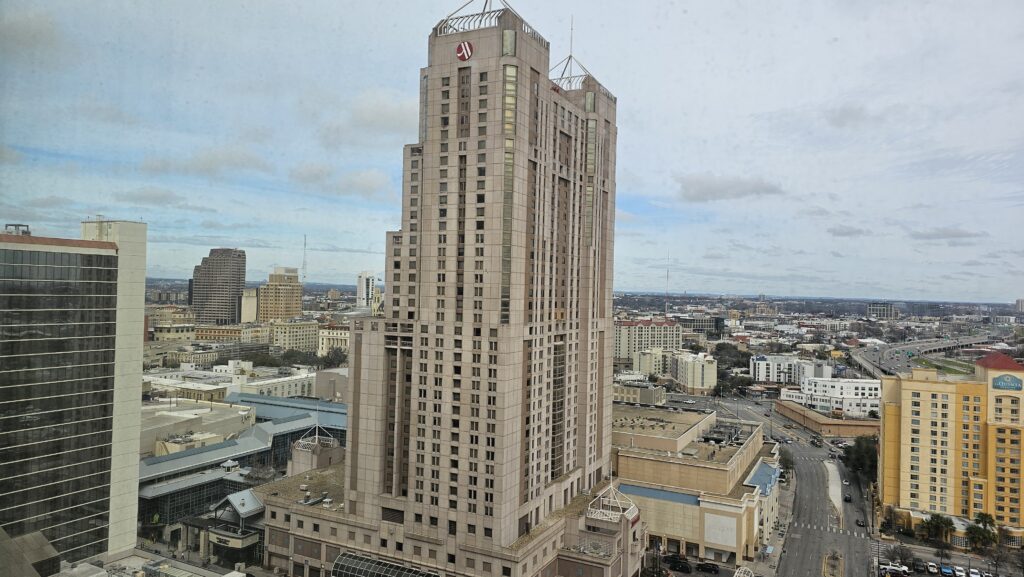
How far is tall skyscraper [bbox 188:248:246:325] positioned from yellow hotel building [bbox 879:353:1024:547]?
41.7 feet

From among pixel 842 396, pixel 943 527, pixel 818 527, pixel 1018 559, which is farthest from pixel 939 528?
pixel 842 396

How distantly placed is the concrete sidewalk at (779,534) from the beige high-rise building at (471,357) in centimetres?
257

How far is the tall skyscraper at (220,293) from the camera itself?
1073cm

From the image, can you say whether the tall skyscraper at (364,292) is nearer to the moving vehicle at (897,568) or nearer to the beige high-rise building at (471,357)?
the beige high-rise building at (471,357)

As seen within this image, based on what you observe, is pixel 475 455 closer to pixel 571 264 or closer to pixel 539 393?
pixel 539 393

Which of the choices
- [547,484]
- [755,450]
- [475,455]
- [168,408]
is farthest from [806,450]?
[168,408]

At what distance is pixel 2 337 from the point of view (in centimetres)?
301

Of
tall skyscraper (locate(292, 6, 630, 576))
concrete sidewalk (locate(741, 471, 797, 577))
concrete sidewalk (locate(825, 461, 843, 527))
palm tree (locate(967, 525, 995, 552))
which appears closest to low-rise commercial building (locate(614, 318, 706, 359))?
concrete sidewalk (locate(825, 461, 843, 527))

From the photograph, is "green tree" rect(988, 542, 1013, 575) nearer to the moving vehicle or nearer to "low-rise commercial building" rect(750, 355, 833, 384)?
the moving vehicle

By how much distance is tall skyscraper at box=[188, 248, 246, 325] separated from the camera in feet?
35.2

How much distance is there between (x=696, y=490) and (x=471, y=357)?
5.64 meters

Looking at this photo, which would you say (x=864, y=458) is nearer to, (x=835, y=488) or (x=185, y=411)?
(x=835, y=488)

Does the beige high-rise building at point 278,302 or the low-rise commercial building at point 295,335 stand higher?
the beige high-rise building at point 278,302

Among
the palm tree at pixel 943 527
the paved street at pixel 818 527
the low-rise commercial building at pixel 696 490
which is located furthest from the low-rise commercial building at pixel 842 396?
the low-rise commercial building at pixel 696 490
